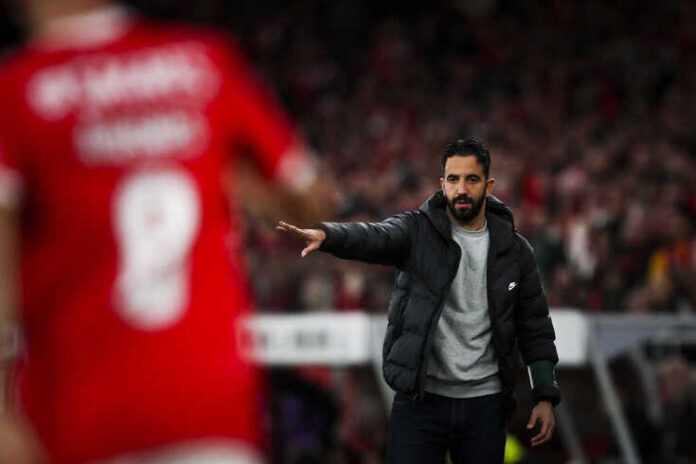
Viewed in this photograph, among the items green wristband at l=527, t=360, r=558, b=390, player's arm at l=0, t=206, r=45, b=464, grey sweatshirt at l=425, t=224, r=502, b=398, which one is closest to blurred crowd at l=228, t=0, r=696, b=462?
green wristband at l=527, t=360, r=558, b=390

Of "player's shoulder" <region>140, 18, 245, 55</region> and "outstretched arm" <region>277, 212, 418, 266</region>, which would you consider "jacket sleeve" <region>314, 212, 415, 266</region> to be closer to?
"outstretched arm" <region>277, 212, 418, 266</region>

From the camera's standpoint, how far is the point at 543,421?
228 inches

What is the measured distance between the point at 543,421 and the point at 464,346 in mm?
475

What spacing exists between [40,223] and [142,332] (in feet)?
0.90

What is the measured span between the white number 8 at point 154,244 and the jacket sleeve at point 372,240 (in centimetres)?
263

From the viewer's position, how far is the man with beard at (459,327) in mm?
5664

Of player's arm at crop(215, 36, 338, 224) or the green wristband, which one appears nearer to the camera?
player's arm at crop(215, 36, 338, 224)

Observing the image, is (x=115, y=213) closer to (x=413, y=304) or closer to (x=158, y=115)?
(x=158, y=115)

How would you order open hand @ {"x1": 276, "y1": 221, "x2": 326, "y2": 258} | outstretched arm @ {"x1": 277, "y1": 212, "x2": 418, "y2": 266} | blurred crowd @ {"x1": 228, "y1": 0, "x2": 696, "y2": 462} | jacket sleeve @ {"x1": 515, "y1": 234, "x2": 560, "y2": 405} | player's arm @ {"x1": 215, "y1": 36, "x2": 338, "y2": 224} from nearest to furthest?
player's arm @ {"x1": 215, "y1": 36, "x2": 338, "y2": 224} → open hand @ {"x1": 276, "y1": 221, "x2": 326, "y2": 258} → outstretched arm @ {"x1": 277, "y1": 212, "x2": 418, "y2": 266} → jacket sleeve @ {"x1": 515, "y1": 234, "x2": 560, "y2": 405} → blurred crowd @ {"x1": 228, "y1": 0, "x2": 696, "y2": 462}

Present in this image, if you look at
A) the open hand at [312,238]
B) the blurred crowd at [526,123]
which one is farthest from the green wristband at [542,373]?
the blurred crowd at [526,123]

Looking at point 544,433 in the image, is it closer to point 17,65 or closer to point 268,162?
point 268,162

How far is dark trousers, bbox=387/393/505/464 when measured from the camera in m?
5.68

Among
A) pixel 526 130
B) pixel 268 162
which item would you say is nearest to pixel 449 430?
pixel 268 162

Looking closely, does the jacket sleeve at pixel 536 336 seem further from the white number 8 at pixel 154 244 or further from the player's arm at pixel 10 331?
the player's arm at pixel 10 331
